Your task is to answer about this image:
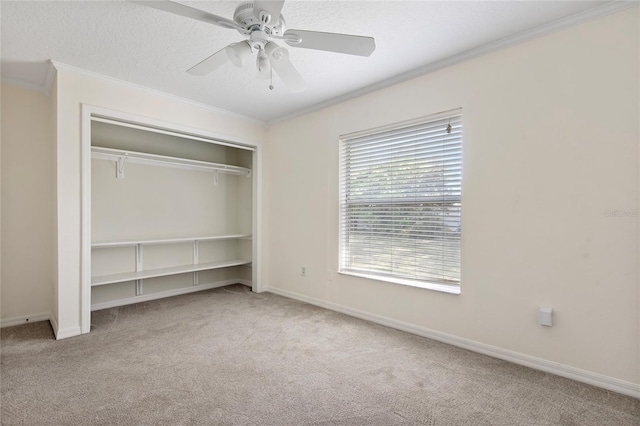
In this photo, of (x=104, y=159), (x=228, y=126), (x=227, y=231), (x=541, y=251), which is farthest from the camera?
(x=227, y=231)

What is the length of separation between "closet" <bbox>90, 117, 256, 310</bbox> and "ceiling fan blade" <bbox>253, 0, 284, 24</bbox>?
2443 millimetres

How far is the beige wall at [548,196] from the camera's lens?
2.04 metres

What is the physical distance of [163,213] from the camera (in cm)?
436

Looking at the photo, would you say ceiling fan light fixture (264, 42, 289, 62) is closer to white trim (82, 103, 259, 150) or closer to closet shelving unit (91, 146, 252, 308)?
white trim (82, 103, 259, 150)

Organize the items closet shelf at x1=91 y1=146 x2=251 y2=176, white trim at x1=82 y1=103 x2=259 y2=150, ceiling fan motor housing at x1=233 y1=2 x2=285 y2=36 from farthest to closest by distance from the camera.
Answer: closet shelf at x1=91 y1=146 x2=251 y2=176 < white trim at x1=82 y1=103 x2=259 y2=150 < ceiling fan motor housing at x1=233 y1=2 x2=285 y2=36

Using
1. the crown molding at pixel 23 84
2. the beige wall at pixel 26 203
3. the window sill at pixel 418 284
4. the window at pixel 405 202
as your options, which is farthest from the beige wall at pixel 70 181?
the window sill at pixel 418 284

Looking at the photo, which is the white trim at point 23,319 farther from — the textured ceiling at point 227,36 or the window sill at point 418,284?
the window sill at point 418,284

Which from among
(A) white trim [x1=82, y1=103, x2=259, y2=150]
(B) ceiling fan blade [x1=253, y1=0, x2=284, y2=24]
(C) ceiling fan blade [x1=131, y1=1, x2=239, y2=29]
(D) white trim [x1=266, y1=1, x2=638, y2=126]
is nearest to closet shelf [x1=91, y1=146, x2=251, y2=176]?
(A) white trim [x1=82, y1=103, x2=259, y2=150]

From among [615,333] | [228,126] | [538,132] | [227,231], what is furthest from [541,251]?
[227,231]

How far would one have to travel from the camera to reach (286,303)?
4.04 m

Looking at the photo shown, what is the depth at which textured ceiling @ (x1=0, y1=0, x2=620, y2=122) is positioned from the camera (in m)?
2.11

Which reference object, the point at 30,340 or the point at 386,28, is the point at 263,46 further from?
the point at 30,340

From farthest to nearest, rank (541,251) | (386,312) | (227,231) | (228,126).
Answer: (227,231) < (228,126) < (386,312) < (541,251)

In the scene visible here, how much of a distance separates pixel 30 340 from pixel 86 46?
8.58 feet
